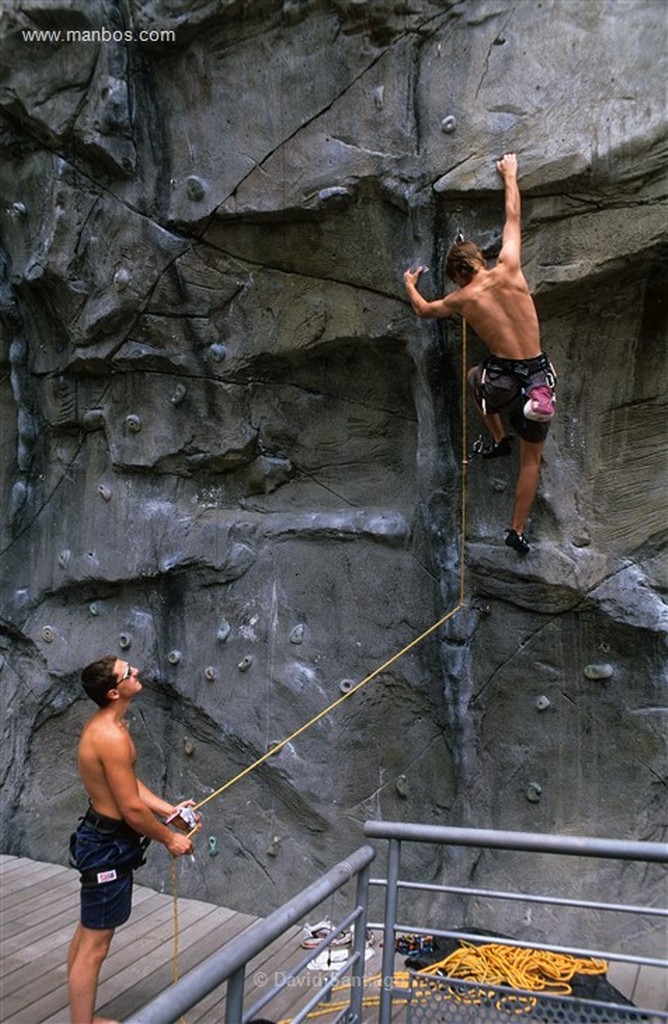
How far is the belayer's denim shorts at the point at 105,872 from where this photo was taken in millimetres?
2752

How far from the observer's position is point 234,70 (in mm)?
3980

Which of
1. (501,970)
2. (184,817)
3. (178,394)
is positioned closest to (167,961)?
(184,817)

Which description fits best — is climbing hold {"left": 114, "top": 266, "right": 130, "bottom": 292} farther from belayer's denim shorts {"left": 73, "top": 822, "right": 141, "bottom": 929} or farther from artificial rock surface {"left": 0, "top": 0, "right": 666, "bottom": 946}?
belayer's denim shorts {"left": 73, "top": 822, "right": 141, "bottom": 929}

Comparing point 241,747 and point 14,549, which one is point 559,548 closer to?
point 241,747

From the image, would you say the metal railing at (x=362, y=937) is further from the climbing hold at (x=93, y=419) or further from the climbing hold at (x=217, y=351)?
the climbing hold at (x=93, y=419)

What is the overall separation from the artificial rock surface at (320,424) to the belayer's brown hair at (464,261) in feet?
1.00

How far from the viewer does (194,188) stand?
4070mm

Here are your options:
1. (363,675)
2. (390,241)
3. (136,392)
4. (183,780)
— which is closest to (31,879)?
(183,780)

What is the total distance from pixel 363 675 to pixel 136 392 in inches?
76.9

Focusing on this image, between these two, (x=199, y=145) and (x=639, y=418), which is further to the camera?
(x=199, y=145)

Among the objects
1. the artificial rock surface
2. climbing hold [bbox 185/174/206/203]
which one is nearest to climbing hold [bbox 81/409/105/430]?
the artificial rock surface

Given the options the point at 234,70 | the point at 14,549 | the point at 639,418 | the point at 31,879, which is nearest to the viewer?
the point at 639,418

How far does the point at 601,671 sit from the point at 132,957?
2.31 metres

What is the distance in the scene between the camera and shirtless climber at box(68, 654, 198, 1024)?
272cm
